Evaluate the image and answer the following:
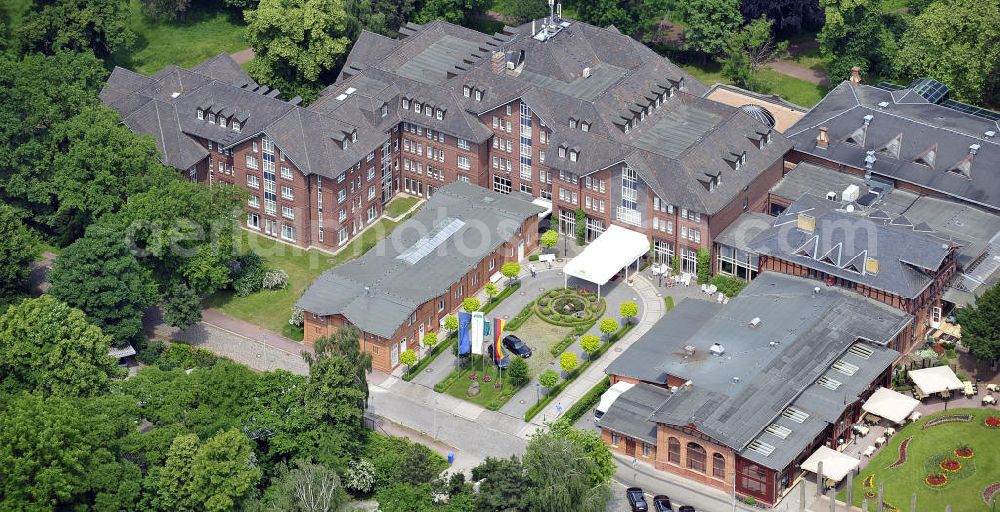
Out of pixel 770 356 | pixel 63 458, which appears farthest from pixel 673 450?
pixel 63 458

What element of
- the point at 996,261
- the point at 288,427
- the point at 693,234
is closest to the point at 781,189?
the point at 693,234

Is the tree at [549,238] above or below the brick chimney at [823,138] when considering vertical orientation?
below

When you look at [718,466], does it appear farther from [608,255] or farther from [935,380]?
[608,255]

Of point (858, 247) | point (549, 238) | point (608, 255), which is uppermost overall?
point (858, 247)

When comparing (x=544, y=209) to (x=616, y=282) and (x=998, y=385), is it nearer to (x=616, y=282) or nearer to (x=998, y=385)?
(x=616, y=282)

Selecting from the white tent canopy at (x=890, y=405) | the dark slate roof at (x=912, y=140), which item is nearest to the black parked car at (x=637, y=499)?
the white tent canopy at (x=890, y=405)

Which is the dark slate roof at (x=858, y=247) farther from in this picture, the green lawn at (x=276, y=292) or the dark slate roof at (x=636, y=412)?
the green lawn at (x=276, y=292)

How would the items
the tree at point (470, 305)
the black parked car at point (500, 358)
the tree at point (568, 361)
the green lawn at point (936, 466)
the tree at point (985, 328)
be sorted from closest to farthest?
1. the green lawn at point (936, 466)
2. the tree at point (985, 328)
3. the tree at point (568, 361)
4. the black parked car at point (500, 358)
5. the tree at point (470, 305)
